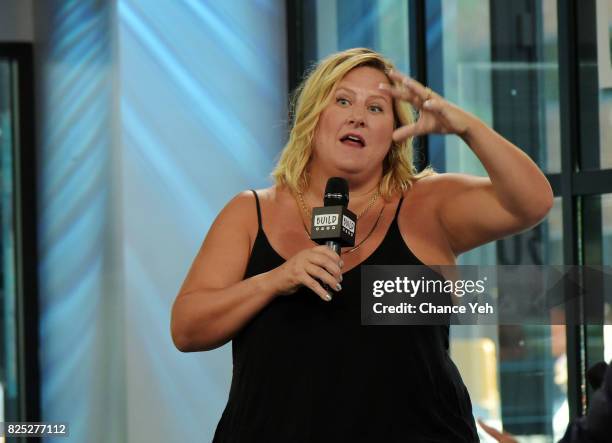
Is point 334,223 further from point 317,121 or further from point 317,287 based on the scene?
point 317,121

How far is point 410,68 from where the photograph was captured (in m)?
3.20

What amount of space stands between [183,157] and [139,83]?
334mm

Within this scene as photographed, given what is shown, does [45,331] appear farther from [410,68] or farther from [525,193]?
[525,193]

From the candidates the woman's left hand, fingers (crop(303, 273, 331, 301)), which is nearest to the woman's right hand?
fingers (crop(303, 273, 331, 301))

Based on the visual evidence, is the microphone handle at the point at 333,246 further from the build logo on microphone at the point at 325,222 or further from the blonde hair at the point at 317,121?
the blonde hair at the point at 317,121

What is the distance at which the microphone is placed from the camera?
157 cm

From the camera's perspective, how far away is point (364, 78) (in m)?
1.76

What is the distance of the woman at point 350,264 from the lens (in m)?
1.59

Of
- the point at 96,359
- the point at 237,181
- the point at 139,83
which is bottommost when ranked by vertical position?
the point at 96,359

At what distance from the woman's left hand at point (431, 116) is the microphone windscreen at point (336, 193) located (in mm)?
147

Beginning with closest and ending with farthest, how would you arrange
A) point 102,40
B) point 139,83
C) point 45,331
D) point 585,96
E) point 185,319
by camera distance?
1. point 185,319
2. point 585,96
3. point 139,83
4. point 102,40
5. point 45,331

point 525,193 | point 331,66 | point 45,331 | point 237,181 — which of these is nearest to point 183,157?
point 237,181

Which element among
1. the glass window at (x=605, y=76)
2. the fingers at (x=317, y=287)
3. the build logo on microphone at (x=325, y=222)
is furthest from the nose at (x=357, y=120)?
the glass window at (x=605, y=76)

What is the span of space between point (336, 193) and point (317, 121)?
0.63 feet
